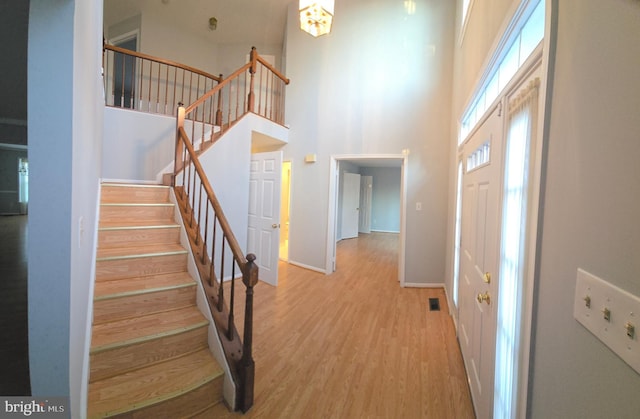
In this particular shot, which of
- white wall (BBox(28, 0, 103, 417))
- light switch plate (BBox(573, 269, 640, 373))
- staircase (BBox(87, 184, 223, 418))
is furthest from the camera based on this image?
staircase (BBox(87, 184, 223, 418))

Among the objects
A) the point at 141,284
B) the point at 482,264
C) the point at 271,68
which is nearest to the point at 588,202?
the point at 482,264

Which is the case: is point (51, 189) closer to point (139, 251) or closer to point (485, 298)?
point (139, 251)

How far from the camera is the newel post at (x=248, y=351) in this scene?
1.62 metres

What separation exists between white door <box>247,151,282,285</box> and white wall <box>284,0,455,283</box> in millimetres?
915

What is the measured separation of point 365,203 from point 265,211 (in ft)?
19.0

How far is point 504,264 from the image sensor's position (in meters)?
1.31

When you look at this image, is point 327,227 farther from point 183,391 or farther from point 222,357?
point 183,391

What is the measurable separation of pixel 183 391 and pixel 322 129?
3.91 meters

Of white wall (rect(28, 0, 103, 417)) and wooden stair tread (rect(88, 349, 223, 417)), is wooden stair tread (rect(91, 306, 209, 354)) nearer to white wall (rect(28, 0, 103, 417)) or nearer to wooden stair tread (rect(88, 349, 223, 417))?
wooden stair tread (rect(88, 349, 223, 417))

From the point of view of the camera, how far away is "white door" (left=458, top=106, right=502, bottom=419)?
54.1 inches

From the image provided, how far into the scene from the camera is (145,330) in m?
1.74

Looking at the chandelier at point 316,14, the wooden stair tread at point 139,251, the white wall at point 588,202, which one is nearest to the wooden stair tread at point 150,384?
the wooden stair tread at point 139,251

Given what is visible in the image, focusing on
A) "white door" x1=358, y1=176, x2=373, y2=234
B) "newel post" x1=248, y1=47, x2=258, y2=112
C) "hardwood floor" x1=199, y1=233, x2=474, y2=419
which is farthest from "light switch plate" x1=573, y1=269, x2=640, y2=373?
"white door" x1=358, y1=176, x2=373, y2=234

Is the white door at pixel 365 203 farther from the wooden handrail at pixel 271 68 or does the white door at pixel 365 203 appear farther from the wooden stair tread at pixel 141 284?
the wooden stair tread at pixel 141 284
